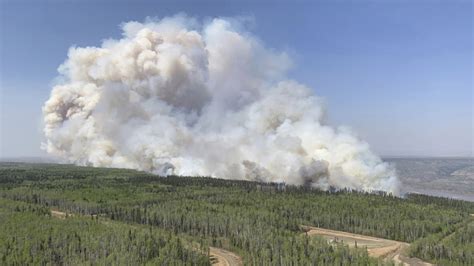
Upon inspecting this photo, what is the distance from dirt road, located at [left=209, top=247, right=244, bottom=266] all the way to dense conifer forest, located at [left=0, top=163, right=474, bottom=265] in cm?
184

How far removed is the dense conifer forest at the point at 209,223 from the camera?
248 feet

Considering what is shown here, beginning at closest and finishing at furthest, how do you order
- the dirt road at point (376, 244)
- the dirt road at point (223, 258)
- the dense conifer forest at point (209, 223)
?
the dense conifer forest at point (209, 223), the dirt road at point (223, 258), the dirt road at point (376, 244)

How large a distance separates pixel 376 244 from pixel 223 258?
3155 centimetres

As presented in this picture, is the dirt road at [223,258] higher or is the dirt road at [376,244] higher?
the dirt road at [376,244]

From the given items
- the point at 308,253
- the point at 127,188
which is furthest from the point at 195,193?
the point at 308,253

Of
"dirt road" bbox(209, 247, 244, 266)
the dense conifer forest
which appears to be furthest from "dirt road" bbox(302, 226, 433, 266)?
"dirt road" bbox(209, 247, 244, 266)

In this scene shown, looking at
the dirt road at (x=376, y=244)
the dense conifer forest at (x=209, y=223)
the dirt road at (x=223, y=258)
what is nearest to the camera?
the dense conifer forest at (x=209, y=223)

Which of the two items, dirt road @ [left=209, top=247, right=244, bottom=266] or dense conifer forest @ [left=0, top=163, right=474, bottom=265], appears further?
dirt road @ [left=209, top=247, right=244, bottom=266]

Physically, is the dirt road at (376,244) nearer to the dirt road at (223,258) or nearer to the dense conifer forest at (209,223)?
the dense conifer forest at (209,223)

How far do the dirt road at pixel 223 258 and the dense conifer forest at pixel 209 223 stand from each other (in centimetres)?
184

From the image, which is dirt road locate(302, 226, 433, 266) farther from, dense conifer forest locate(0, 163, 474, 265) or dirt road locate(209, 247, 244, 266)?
dirt road locate(209, 247, 244, 266)

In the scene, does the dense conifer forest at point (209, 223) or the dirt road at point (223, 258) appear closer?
the dense conifer forest at point (209, 223)

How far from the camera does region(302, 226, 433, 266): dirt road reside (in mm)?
83438

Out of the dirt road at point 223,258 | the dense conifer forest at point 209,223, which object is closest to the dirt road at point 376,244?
the dense conifer forest at point 209,223
